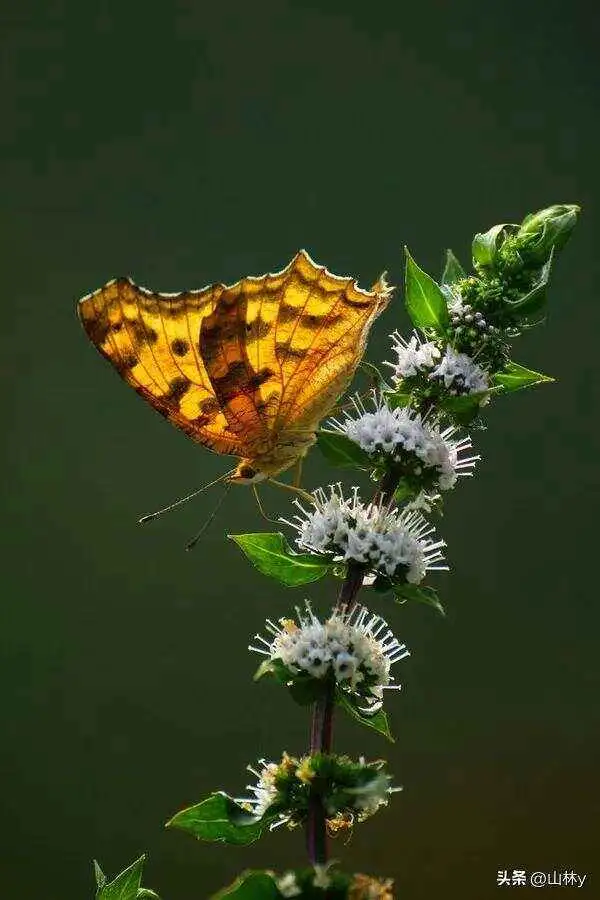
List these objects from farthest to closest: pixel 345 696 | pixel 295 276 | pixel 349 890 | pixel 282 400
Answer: pixel 282 400 < pixel 295 276 < pixel 345 696 < pixel 349 890

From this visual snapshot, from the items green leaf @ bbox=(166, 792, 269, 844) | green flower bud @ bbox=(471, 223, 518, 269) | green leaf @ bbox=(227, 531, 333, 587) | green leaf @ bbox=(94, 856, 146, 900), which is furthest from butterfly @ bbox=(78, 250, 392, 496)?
green leaf @ bbox=(94, 856, 146, 900)

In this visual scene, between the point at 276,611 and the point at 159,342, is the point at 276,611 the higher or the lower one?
the higher one

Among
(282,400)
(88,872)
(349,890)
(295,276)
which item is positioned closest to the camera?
(349,890)

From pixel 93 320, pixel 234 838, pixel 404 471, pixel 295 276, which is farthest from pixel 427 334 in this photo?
pixel 234 838

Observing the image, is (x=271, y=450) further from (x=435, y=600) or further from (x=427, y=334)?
(x=435, y=600)

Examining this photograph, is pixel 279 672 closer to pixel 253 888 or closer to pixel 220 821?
pixel 220 821

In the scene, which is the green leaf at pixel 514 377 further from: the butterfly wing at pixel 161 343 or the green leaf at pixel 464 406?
the butterfly wing at pixel 161 343

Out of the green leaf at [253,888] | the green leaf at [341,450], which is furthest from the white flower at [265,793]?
the green leaf at [341,450]

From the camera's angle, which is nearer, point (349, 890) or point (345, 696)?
point (349, 890)
